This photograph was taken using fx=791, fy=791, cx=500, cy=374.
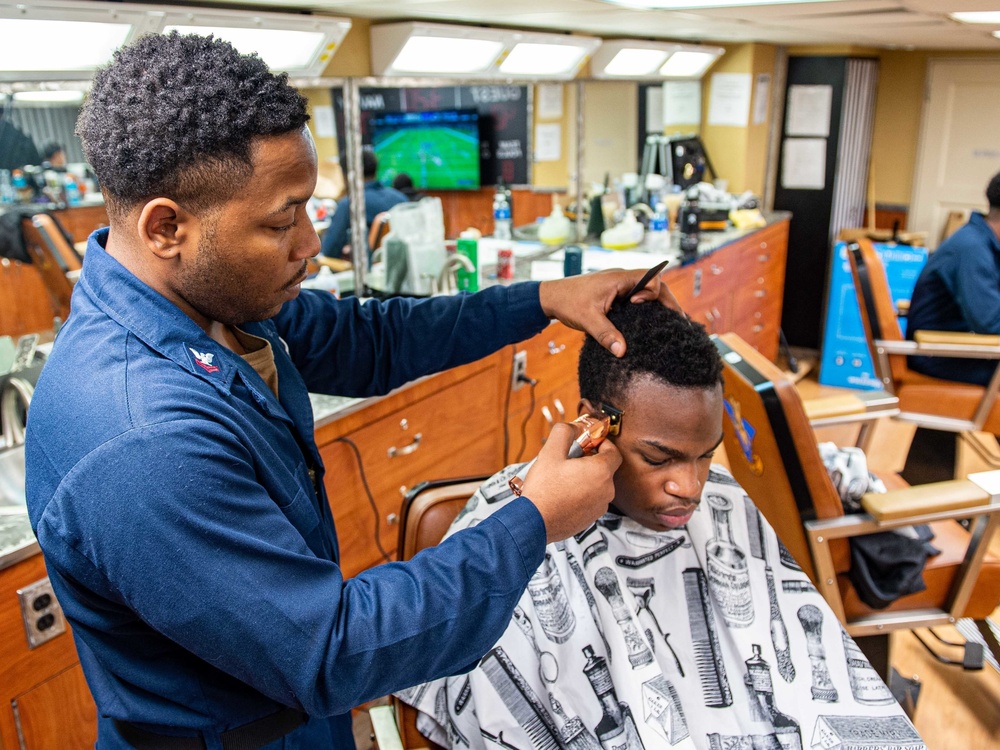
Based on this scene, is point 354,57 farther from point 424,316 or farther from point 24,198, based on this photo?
point 24,198

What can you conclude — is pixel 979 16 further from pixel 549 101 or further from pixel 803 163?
pixel 803 163

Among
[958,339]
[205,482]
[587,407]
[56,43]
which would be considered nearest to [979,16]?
[958,339]

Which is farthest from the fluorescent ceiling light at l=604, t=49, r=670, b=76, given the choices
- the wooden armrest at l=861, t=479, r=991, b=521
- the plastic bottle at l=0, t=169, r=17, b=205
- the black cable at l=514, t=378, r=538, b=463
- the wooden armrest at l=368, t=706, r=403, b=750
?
the wooden armrest at l=368, t=706, r=403, b=750

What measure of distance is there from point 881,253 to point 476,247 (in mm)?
2807

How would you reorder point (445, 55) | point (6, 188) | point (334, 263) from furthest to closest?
point (6, 188)
point (334, 263)
point (445, 55)

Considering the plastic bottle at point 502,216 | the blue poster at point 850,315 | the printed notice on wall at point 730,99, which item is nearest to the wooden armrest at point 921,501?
the plastic bottle at point 502,216

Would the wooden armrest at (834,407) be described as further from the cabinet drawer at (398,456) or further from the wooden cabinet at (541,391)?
the cabinet drawer at (398,456)

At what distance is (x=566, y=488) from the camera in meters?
0.99

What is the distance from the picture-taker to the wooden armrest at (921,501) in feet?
6.10

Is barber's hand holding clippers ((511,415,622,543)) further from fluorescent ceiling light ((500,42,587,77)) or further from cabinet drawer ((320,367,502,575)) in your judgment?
fluorescent ceiling light ((500,42,587,77))

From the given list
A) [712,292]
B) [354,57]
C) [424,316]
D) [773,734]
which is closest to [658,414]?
[424,316]

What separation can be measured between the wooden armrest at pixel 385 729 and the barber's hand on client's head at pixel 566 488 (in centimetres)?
52

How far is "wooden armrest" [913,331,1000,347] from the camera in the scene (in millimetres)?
3088

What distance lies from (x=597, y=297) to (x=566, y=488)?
51cm
